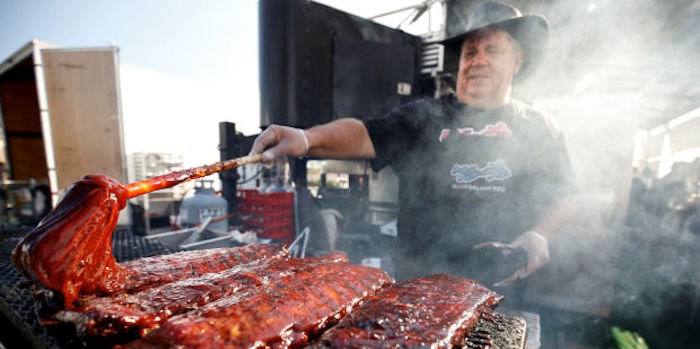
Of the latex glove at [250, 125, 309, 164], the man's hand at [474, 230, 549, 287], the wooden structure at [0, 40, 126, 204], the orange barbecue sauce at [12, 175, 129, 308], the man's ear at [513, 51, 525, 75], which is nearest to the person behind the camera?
the orange barbecue sauce at [12, 175, 129, 308]

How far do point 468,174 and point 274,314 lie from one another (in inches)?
102

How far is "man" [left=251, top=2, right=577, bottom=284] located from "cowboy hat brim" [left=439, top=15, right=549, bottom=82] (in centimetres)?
1

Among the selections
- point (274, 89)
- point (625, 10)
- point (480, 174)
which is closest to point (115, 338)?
point (480, 174)

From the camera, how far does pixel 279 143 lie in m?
2.51

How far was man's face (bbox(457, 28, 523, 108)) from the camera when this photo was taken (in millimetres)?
3094

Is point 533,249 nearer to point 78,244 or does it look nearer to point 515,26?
point 515,26

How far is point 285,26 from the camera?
5133mm

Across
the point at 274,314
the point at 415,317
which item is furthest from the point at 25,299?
the point at 415,317

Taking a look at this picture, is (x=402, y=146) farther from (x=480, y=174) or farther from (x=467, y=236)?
(x=467, y=236)

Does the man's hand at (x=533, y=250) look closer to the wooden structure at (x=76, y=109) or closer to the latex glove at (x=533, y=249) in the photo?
the latex glove at (x=533, y=249)

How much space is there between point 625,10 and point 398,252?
4.93 m

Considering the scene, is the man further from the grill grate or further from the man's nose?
the grill grate

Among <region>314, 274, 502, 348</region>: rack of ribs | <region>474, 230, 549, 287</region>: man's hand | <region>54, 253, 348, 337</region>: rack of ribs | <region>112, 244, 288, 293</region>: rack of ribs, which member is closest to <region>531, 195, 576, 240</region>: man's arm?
<region>474, 230, 549, 287</region>: man's hand

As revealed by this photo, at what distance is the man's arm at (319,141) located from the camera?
7.99 feet
